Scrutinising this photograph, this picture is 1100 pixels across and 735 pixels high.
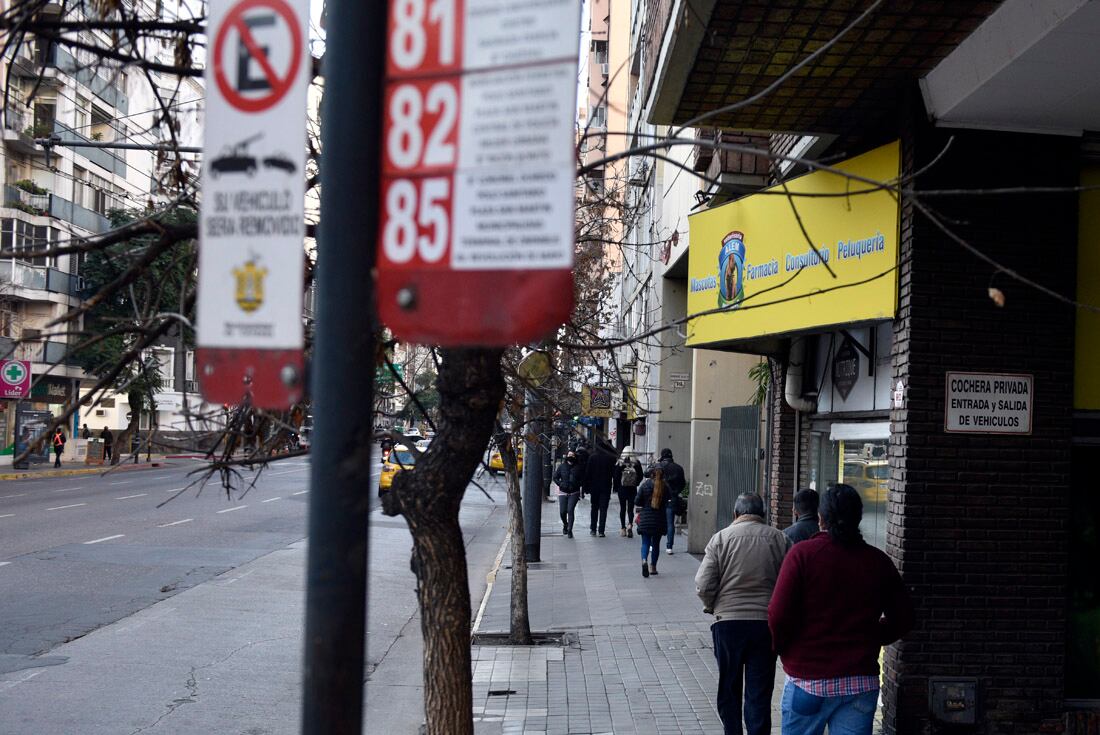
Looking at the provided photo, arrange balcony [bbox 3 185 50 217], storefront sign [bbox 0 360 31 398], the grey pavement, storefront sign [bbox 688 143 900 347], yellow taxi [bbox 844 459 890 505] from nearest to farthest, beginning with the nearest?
storefront sign [bbox 688 143 900 347]
the grey pavement
yellow taxi [bbox 844 459 890 505]
storefront sign [bbox 0 360 31 398]
balcony [bbox 3 185 50 217]

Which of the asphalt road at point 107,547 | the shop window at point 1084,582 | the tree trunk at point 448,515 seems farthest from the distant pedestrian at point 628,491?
the tree trunk at point 448,515

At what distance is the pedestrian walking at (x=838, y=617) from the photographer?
19.1 ft

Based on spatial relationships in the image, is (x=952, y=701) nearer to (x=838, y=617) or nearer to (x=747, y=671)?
(x=747, y=671)

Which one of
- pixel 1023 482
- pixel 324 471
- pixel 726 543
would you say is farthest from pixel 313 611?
pixel 1023 482

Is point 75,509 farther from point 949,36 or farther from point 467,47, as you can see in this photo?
point 467,47

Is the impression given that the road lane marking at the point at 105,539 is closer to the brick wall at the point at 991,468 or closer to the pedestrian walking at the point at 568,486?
the pedestrian walking at the point at 568,486

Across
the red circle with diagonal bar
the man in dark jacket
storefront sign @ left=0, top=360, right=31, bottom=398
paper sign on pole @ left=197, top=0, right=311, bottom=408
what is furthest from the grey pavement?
storefront sign @ left=0, top=360, right=31, bottom=398

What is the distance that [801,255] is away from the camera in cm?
898

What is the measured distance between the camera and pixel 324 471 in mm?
2291

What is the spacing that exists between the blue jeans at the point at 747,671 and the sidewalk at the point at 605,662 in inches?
31.8

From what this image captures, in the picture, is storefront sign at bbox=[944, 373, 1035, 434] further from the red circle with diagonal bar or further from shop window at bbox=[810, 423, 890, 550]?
the red circle with diagonal bar

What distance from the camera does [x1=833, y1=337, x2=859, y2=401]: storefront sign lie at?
9970 mm

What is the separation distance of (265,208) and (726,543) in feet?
17.9

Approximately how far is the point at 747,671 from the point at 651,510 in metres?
8.81
